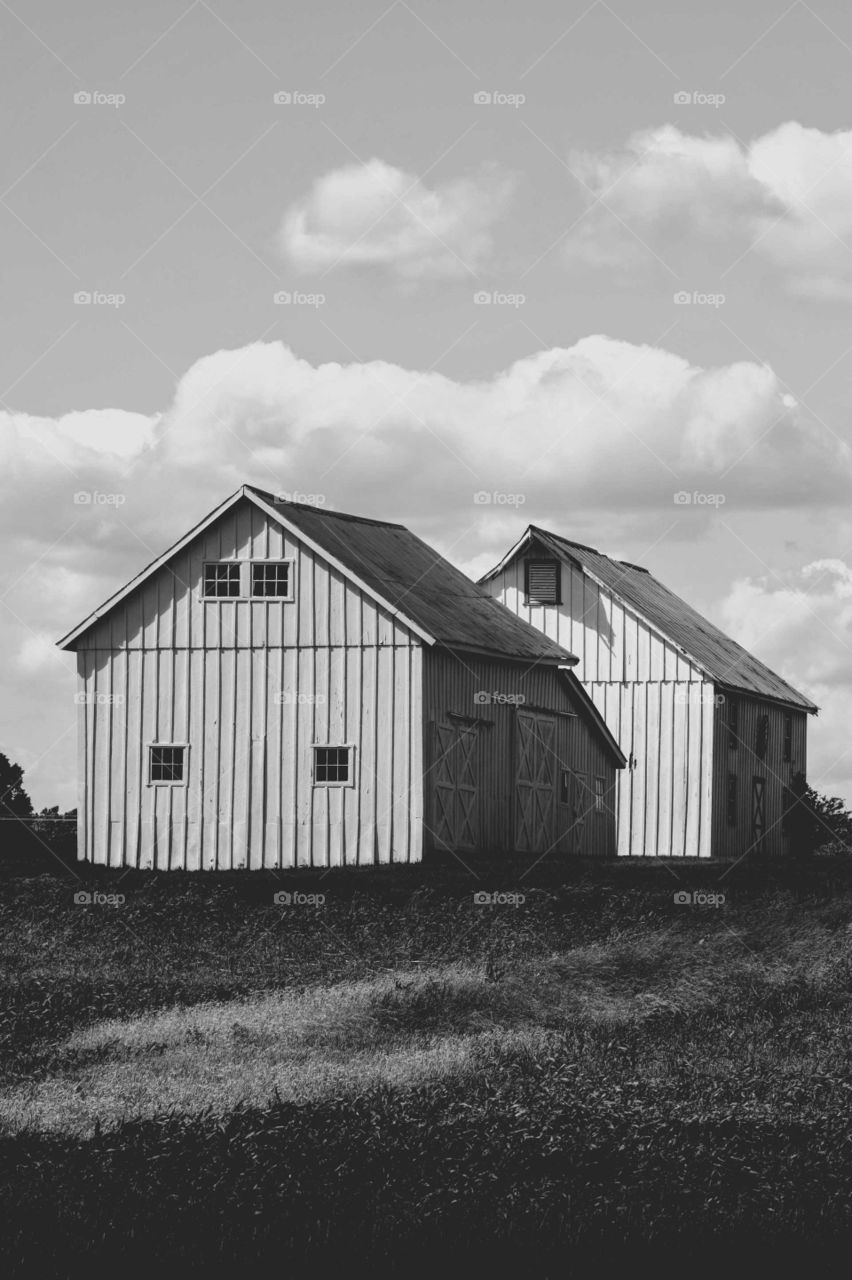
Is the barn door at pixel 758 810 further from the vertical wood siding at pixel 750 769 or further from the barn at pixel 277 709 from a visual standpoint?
the barn at pixel 277 709

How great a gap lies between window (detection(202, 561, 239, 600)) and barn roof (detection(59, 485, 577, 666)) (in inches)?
30.5

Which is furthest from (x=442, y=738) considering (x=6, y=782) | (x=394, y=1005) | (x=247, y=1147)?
(x=247, y=1147)

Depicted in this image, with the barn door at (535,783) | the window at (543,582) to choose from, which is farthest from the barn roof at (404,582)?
the window at (543,582)

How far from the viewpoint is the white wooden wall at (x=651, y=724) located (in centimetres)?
4162

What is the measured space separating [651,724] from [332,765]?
12378 millimetres

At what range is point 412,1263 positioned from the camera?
9.25 m

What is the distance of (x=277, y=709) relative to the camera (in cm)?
3250

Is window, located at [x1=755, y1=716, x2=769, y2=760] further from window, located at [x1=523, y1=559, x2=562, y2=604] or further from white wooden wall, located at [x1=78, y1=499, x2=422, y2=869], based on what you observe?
white wooden wall, located at [x1=78, y1=499, x2=422, y2=869]

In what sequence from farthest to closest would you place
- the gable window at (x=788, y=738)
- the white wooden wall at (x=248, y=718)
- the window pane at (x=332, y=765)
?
the gable window at (x=788, y=738) < the window pane at (x=332, y=765) < the white wooden wall at (x=248, y=718)

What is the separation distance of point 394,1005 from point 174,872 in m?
13.6

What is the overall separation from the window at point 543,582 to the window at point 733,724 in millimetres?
5261
